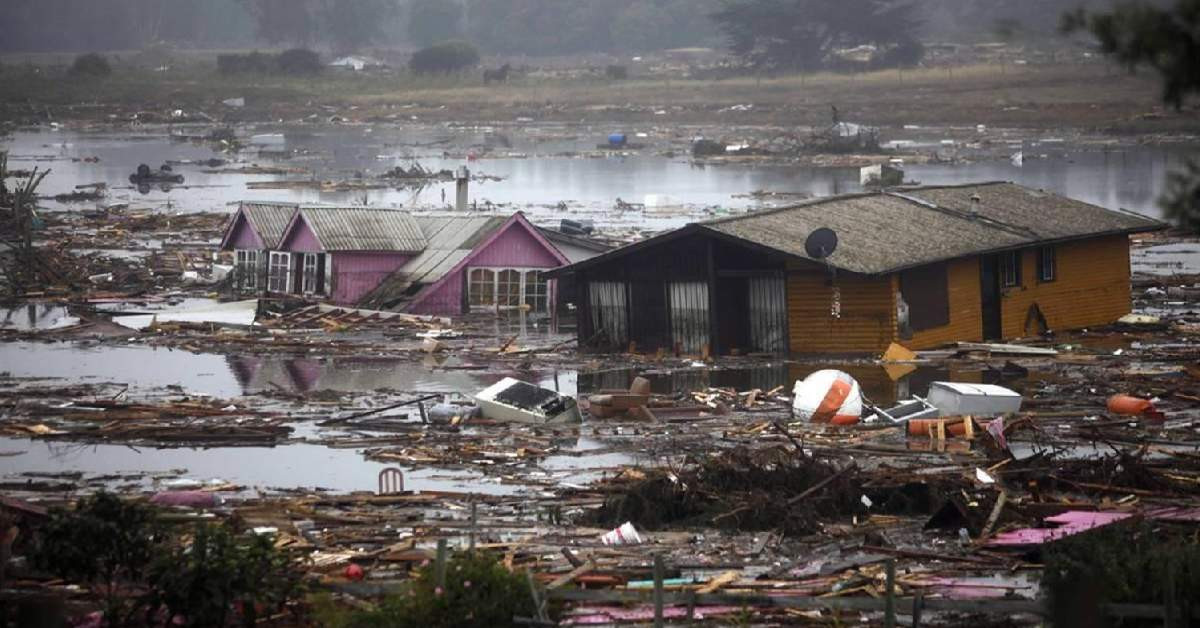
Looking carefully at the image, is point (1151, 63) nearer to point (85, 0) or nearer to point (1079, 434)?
point (1079, 434)

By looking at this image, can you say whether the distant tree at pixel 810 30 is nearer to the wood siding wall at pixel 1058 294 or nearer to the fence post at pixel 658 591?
the wood siding wall at pixel 1058 294

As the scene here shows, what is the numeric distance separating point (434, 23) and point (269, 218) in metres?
136

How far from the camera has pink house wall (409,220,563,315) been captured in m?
36.5

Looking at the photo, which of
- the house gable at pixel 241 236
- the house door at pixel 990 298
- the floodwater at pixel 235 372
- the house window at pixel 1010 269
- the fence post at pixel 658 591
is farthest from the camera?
the house gable at pixel 241 236

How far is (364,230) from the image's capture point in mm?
37781

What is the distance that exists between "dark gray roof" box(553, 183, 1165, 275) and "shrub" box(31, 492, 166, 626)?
1733cm

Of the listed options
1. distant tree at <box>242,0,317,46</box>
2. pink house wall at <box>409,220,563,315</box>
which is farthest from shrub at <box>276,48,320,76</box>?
pink house wall at <box>409,220,563,315</box>

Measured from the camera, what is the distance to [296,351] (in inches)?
1252

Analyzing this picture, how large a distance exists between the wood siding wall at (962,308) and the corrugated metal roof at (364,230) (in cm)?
1192

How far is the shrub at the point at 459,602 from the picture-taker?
11.7 metres

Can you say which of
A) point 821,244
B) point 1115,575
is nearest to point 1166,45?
point 1115,575

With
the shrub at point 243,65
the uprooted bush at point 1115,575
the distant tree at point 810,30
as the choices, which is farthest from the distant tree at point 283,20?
the uprooted bush at point 1115,575

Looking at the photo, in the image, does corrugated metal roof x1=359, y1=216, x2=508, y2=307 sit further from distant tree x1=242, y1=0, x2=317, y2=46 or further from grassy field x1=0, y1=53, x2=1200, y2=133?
distant tree x1=242, y1=0, x2=317, y2=46

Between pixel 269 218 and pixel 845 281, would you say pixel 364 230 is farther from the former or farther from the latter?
pixel 845 281
